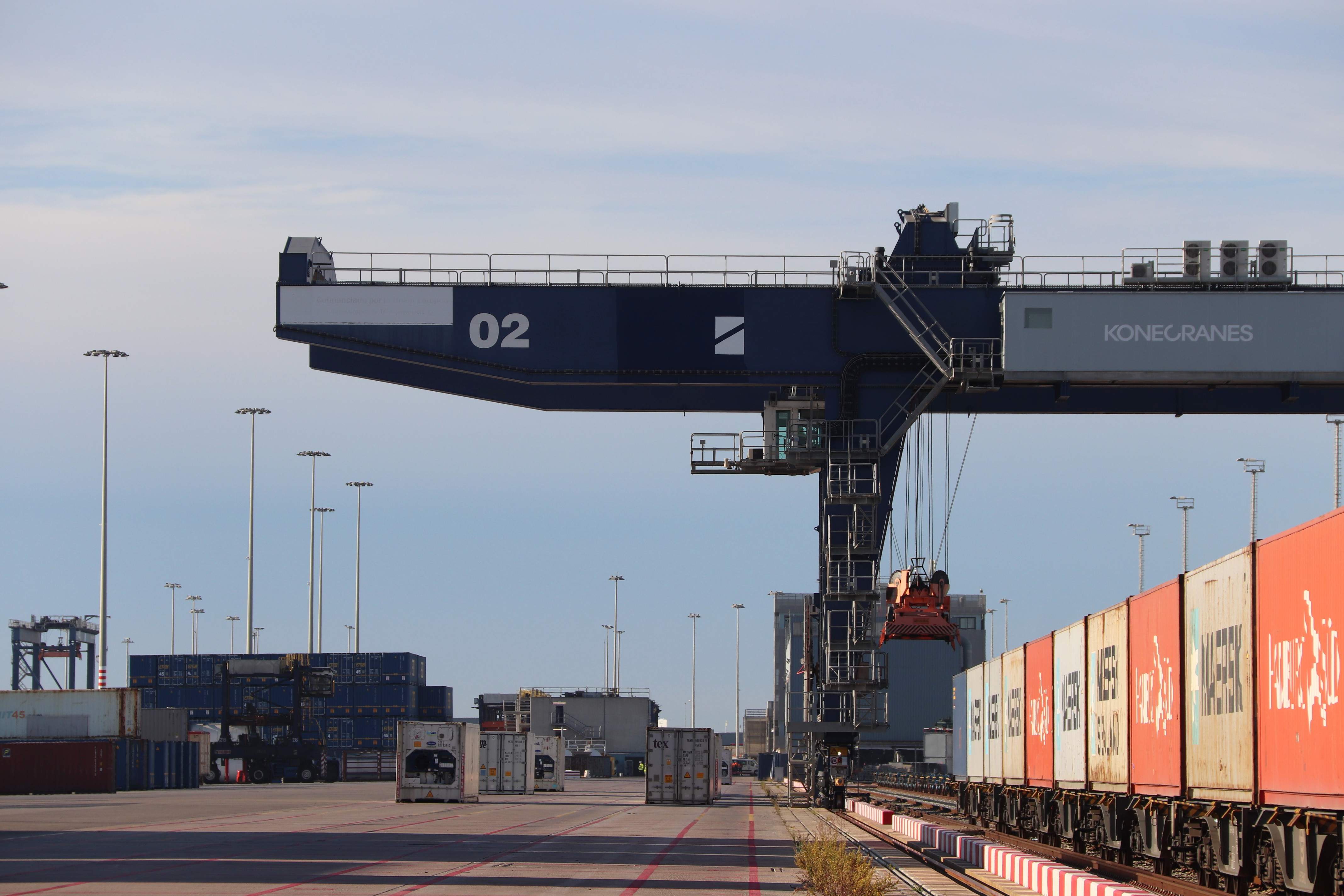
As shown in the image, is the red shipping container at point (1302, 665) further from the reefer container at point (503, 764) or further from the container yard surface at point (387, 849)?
the reefer container at point (503, 764)

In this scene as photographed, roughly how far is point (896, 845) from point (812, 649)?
49.4ft

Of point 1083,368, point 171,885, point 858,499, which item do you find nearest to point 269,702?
point 858,499

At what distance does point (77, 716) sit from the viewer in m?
71.6

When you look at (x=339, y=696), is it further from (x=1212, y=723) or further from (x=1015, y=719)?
(x=1212, y=723)

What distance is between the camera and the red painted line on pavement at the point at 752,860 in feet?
68.0

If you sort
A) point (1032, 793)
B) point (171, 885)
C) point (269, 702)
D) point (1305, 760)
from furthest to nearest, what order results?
point (269, 702) < point (1032, 793) < point (171, 885) < point (1305, 760)

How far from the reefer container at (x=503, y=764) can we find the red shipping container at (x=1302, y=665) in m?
53.0

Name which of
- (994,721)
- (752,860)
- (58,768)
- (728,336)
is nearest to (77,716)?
(58,768)

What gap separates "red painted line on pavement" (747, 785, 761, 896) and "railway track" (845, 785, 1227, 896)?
278 cm

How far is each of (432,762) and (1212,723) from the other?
37095 millimetres

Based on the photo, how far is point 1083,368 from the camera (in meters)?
38.1

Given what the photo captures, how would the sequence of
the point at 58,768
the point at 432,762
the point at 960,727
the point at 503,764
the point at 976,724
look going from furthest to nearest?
the point at 503,764
the point at 58,768
the point at 432,762
the point at 960,727
the point at 976,724

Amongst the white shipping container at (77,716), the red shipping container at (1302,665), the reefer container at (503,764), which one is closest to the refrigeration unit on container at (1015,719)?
the red shipping container at (1302,665)

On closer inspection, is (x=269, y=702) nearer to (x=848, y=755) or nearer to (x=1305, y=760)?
(x=848, y=755)
